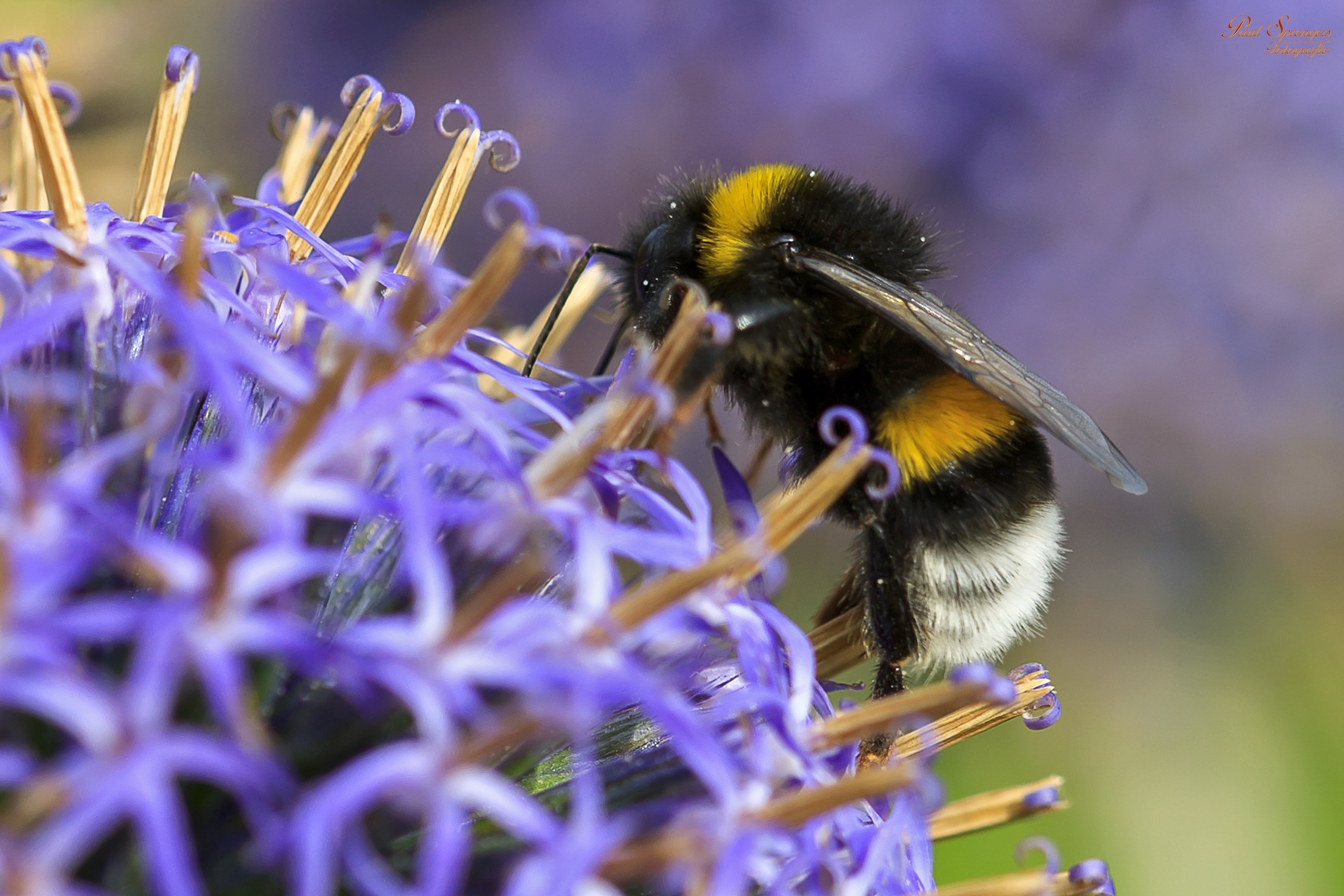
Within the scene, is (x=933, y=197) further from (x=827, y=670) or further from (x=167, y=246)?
(x=167, y=246)

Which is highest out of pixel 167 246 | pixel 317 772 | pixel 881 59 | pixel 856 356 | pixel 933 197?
pixel 881 59

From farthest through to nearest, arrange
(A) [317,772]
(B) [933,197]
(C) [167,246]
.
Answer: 1. (B) [933,197]
2. (C) [167,246]
3. (A) [317,772]

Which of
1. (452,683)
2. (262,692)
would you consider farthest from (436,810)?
(262,692)

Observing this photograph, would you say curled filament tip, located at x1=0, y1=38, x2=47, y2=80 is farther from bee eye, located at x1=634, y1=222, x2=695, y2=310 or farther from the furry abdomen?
the furry abdomen

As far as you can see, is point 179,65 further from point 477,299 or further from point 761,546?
point 761,546

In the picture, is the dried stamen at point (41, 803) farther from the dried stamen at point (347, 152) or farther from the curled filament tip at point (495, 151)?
the curled filament tip at point (495, 151)

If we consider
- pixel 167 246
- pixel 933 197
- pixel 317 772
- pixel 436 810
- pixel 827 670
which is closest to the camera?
pixel 436 810

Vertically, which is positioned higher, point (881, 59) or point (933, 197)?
point (881, 59)

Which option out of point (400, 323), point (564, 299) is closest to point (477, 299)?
point (400, 323)

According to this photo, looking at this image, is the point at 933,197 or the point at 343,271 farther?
the point at 933,197
